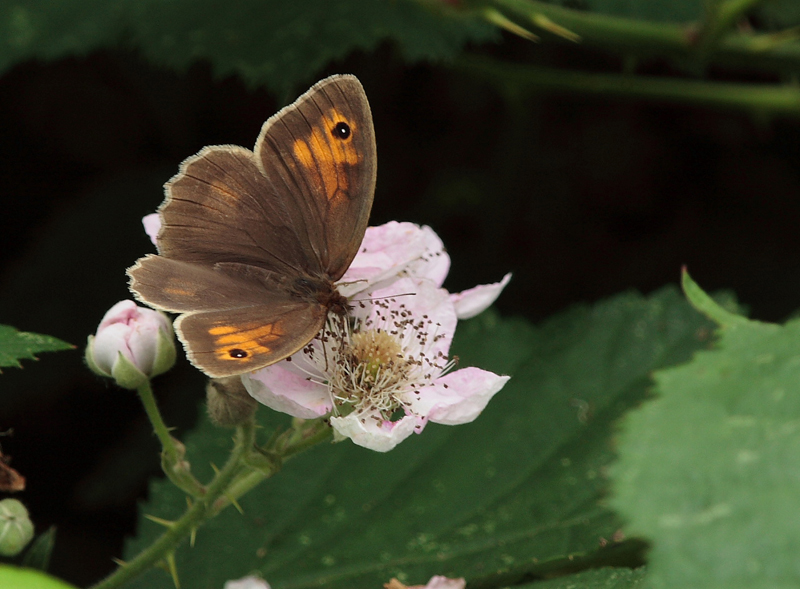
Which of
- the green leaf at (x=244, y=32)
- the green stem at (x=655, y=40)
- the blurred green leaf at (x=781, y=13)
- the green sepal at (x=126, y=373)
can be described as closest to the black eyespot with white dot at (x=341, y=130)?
the green sepal at (x=126, y=373)

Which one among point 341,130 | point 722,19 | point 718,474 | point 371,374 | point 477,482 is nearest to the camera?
point 718,474

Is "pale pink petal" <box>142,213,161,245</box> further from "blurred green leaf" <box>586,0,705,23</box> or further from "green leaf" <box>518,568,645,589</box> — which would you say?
"blurred green leaf" <box>586,0,705,23</box>

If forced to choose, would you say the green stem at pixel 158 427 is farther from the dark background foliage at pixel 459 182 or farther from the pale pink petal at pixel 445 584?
the dark background foliage at pixel 459 182

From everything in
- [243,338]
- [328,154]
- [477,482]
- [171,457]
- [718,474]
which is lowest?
[477,482]

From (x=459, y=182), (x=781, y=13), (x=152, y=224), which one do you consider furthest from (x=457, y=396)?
(x=781, y=13)

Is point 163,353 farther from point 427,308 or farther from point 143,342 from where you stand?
point 427,308
